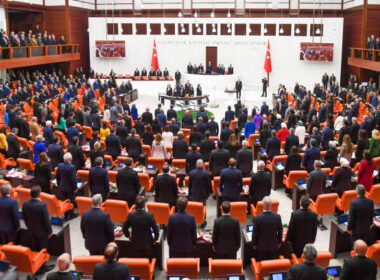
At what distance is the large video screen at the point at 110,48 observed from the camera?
3095 cm

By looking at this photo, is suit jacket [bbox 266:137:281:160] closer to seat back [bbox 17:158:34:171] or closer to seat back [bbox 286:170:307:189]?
seat back [bbox 286:170:307:189]

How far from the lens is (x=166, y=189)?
778cm

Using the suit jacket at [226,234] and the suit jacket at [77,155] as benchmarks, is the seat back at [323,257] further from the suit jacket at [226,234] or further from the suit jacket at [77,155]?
the suit jacket at [77,155]

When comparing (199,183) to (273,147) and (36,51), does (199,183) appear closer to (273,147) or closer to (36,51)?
(273,147)

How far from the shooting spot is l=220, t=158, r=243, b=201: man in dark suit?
7.95 m

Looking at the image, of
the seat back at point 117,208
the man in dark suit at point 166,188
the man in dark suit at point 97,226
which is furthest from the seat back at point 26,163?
the man in dark suit at point 97,226

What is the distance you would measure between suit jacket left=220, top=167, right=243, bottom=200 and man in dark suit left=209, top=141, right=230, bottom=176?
3.94 feet

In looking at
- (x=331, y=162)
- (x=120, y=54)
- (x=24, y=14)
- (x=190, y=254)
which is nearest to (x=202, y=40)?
(x=120, y=54)

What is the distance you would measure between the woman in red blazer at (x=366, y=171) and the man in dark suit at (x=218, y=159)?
3031 mm

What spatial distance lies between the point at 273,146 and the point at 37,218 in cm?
695

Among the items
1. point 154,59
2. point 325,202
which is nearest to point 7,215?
point 325,202

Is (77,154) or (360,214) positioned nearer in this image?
(360,214)

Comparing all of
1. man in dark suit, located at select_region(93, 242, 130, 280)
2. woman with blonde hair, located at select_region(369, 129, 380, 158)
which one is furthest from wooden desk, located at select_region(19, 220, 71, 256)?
woman with blonde hair, located at select_region(369, 129, 380, 158)

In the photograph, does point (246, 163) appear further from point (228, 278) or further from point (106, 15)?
point (106, 15)
